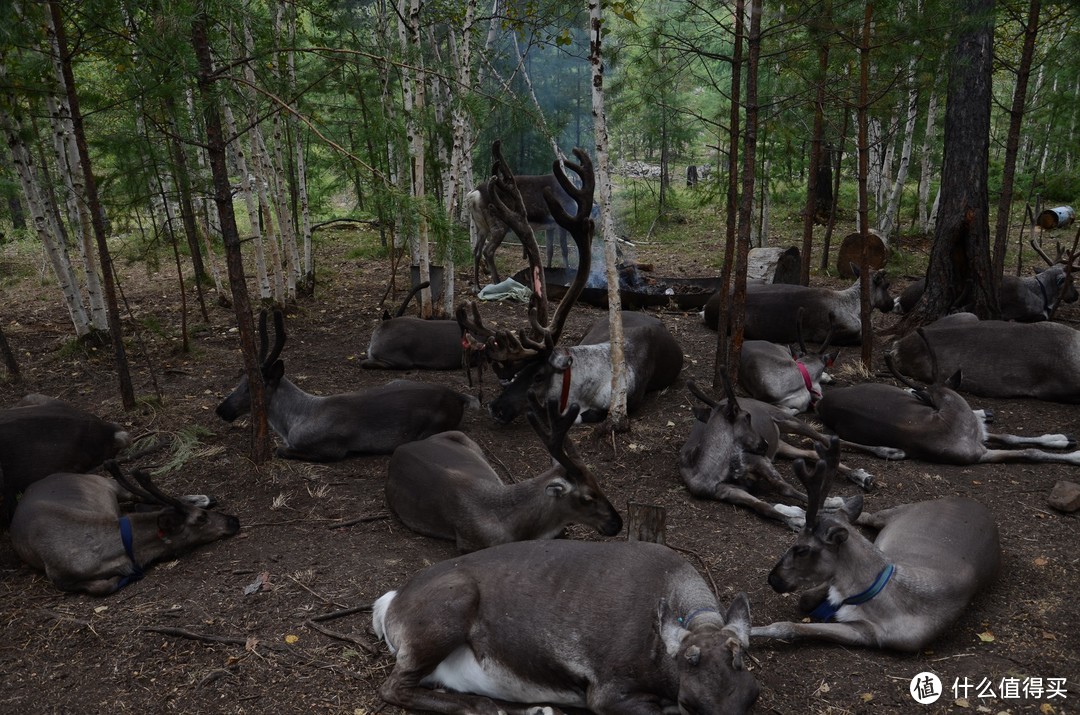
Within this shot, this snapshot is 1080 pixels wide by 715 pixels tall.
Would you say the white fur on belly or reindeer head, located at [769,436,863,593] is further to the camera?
reindeer head, located at [769,436,863,593]

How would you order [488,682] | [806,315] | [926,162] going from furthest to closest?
[926,162] < [806,315] < [488,682]

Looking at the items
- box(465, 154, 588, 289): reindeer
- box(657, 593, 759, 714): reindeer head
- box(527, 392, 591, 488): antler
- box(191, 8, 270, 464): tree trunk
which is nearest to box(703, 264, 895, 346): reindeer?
box(465, 154, 588, 289): reindeer

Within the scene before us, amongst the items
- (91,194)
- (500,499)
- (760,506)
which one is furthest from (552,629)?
(91,194)

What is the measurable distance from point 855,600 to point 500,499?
2.23m

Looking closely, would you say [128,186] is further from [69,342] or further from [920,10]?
[920,10]

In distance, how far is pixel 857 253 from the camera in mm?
12945

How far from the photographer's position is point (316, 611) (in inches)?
187

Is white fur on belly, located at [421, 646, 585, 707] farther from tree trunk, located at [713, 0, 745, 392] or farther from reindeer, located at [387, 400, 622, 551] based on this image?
tree trunk, located at [713, 0, 745, 392]

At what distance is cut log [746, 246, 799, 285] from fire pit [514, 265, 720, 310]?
2.17 ft

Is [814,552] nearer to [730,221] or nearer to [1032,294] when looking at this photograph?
[730,221]

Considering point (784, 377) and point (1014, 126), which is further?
point (1014, 126)

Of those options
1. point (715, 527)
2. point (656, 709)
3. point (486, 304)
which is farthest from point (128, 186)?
point (656, 709)

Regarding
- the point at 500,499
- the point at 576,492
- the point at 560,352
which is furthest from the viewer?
the point at 560,352

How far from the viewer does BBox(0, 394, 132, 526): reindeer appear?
6.16m
